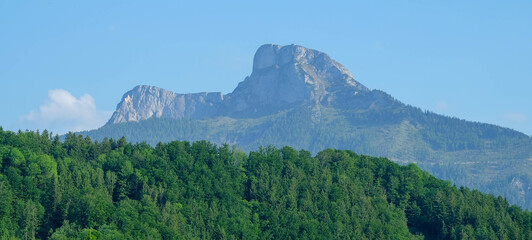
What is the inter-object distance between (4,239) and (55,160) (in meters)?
57.1

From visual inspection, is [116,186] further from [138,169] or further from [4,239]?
[4,239]

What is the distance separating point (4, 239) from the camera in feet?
468

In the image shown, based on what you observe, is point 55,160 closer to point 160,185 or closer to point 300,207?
point 160,185

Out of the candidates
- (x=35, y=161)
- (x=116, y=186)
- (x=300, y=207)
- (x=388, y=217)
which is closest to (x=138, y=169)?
(x=116, y=186)

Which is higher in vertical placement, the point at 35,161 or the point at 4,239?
the point at 35,161

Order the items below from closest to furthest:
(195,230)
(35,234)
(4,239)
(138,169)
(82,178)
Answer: (4,239) → (35,234) → (195,230) → (82,178) → (138,169)

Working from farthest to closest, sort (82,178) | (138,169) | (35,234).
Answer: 1. (138,169)
2. (82,178)
3. (35,234)

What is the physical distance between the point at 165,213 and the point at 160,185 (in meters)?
19.3

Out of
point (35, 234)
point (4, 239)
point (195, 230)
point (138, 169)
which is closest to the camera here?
point (4, 239)

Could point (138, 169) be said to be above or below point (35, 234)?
above

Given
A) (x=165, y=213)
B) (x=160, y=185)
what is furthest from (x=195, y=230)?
(x=160, y=185)

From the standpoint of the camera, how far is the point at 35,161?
614ft

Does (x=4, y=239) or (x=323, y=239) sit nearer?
(x=4, y=239)

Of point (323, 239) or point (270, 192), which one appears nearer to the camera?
point (323, 239)
